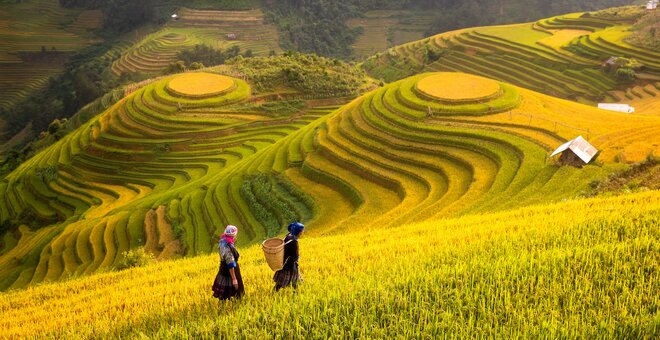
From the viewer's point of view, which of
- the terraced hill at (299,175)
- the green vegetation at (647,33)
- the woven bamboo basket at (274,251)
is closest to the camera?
the woven bamboo basket at (274,251)

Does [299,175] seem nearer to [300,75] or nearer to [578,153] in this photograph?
[578,153]

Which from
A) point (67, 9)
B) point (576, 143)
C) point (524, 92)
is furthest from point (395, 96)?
point (67, 9)

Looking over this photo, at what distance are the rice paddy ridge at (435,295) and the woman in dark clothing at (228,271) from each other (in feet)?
0.81

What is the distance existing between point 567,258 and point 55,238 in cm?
3319

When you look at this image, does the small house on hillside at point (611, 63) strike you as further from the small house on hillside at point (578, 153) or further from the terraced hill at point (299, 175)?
the small house on hillside at point (578, 153)

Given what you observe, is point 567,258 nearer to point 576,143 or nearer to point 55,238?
point 576,143

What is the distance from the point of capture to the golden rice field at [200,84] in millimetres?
48219

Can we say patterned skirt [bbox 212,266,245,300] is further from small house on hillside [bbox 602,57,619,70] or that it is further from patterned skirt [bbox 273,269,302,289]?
small house on hillside [bbox 602,57,619,70]

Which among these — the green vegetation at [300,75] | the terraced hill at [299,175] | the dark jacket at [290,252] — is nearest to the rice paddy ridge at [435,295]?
the dark jacket at [290,252]

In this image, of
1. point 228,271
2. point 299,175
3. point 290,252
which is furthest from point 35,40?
point 290,252

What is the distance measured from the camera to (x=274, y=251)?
7305mm

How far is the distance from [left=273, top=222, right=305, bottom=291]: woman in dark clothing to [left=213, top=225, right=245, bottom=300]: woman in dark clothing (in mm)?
715

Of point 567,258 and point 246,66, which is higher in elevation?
point 567,258

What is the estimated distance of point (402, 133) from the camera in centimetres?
2917
